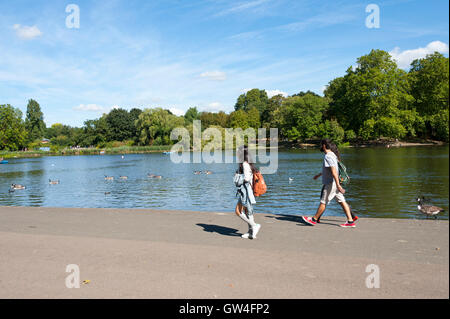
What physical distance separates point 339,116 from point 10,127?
8700 cm

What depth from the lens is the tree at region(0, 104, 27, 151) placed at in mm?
98375

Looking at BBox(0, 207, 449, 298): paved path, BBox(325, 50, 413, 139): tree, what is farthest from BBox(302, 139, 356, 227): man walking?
BBox(325, 50, 413, 139): tree

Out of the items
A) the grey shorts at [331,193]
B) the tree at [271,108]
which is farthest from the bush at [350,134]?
the grey shorts at [331,193]

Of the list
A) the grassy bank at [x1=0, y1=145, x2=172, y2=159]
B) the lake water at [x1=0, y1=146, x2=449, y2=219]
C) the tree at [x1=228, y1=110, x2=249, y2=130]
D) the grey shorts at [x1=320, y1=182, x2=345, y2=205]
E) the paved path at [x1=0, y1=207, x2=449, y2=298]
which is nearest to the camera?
the paved path at [x1=0, y1=207, x2=449, y2=298]

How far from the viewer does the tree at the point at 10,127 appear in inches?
3873

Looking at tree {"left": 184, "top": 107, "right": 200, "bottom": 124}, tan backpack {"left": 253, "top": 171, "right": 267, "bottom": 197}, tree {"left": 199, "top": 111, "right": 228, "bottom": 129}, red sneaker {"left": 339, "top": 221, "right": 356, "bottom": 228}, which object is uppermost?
tree {"left": 184, "top": 107, "right": 200, "bottom": 124}

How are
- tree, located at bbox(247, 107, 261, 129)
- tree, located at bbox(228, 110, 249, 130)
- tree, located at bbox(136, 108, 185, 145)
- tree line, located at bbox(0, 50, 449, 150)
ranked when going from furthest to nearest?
1. tree, located at bbox(247, 107, 261, 129)
2. tree, located at bbox(228, 110, 249, 130)
3. tree, located at bbox(136, 108, 185, 145)
4. tree line, located at bbox(0, 50, 449, 150)

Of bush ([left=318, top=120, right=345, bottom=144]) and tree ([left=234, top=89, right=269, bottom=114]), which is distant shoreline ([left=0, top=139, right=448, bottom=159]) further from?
tree ([left=234, top=89, right=269, bottom=114])

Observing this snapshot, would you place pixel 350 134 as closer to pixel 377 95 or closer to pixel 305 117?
pixel 377 95

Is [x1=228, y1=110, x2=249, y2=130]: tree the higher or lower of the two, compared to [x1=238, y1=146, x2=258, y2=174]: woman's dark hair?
higher

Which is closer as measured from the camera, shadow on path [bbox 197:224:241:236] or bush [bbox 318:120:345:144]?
shadow on path [bbox 197:224:241:236]

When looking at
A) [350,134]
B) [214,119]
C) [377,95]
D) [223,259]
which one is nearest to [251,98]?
[214,119]
